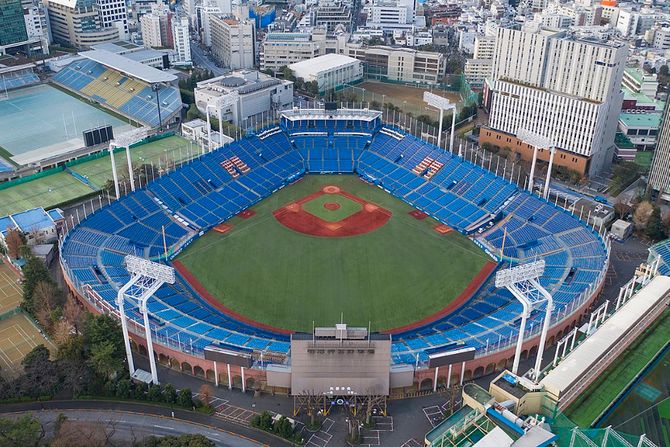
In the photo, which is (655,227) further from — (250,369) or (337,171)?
(250,369)

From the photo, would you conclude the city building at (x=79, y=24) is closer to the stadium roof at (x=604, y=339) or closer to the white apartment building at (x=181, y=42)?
the white apartment building at (x=181, y=42)

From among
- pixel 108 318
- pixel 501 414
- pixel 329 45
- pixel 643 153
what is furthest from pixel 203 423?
pixel 329 45

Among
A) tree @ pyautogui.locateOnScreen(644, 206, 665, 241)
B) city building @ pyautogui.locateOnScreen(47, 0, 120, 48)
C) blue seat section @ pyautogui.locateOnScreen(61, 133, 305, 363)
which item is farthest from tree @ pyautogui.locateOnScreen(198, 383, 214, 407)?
city building @ pyautogui.locateOnScreen(47, 0, 120, 48)

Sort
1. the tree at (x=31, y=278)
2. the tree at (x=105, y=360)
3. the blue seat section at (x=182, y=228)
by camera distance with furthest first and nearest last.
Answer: the tree at (x=31, y=278)
the blue seat section at (x=182, y=228)
the tree at (x=105, y=360)

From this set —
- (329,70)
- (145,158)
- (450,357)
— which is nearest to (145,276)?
(450,357)

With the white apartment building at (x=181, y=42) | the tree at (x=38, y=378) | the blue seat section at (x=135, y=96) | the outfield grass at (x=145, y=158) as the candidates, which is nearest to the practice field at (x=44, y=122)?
the blue seat section at (x=135, y=96)

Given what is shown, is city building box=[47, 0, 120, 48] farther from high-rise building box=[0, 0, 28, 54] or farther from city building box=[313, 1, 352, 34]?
city building box=[313, 1, 352, 34]
